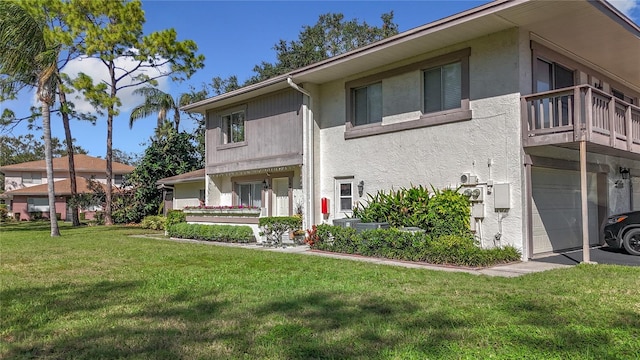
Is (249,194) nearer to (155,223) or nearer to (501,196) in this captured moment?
(155,223)

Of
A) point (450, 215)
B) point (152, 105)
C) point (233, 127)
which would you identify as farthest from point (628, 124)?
point (152, 105)

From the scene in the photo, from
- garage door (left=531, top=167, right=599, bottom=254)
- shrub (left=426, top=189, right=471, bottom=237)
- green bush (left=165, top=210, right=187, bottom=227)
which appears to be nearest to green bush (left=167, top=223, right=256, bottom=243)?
green bush (left=165, top=210, right=187, bottom=227)

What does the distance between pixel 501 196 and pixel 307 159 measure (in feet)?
20.3

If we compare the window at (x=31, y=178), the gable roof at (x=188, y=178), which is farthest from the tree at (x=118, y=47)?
the window at (x=31, y=178)

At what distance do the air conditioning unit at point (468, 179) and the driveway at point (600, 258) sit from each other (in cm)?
223

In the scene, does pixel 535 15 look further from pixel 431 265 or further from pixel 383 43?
pixel 431 265

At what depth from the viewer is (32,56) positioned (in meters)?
18.5

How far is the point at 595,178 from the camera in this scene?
13.2 meters

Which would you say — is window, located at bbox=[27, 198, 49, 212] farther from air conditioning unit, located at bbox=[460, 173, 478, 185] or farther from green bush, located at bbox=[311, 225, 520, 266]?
air conditioning unit, located at bbox=[460, 173, 478, 185]

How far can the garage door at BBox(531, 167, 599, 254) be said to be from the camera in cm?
1116

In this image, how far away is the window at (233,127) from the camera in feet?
57.8

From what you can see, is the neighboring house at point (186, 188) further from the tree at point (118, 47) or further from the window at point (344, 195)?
the window at point (344, 195)

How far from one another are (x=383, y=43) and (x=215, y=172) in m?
9.58

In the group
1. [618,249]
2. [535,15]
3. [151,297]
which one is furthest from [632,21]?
[151,297]
